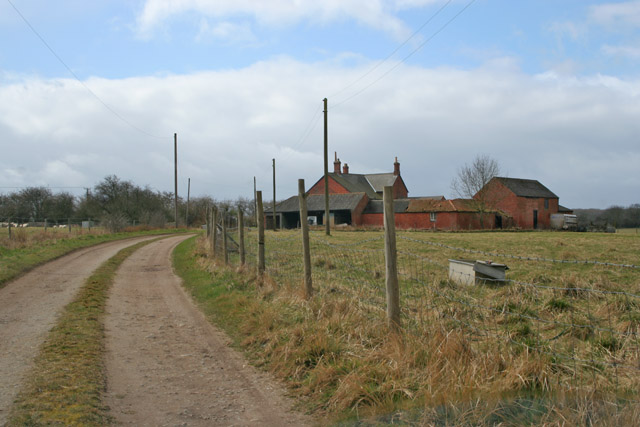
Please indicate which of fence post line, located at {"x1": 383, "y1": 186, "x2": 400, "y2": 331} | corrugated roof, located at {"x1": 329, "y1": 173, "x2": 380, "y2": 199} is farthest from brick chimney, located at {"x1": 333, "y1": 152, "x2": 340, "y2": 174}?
fence post line, located at {"x1": 383, "y1": 186, "x2": 400, "y2": 331}

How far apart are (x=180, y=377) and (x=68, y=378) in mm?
1117

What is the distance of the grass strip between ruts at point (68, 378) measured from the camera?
403cm

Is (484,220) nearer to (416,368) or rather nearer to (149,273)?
(149,273)

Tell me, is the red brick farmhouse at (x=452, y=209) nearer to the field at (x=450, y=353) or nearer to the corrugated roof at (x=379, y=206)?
the corrugated roof at (x=379, y=206)

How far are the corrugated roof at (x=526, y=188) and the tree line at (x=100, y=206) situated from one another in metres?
34.1

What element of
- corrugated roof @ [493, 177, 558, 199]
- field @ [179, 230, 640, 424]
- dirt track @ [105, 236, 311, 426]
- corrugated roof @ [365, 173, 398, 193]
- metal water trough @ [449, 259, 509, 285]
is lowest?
dirt track @ [105, 236, 311, 426]

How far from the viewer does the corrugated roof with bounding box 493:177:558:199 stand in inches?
2288

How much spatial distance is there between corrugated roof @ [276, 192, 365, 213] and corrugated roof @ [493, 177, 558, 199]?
1780cm

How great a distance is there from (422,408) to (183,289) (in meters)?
9.06

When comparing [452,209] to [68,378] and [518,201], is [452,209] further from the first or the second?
[68,378]

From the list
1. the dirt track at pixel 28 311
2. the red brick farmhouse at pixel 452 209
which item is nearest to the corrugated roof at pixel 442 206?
the red brick farmhouse at pixel 452 209

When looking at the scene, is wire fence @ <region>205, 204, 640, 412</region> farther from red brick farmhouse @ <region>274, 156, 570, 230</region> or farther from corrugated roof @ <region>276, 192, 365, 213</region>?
corrugated roof @ <region>276, 192, 365, 213</region>

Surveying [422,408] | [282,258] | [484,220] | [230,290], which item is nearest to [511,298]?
[422,408]

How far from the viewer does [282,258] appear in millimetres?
13844
